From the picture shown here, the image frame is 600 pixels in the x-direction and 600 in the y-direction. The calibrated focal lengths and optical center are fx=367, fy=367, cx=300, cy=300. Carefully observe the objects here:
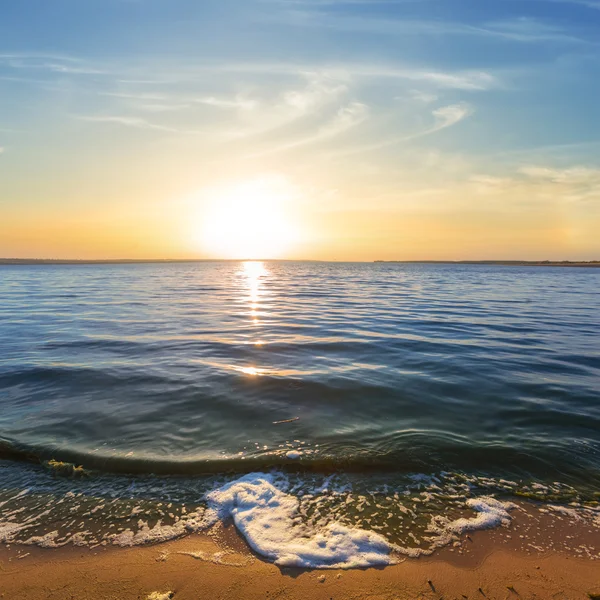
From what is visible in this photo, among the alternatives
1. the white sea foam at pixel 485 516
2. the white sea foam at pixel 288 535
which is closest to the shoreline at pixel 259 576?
the white sea foam at pixel 288 535

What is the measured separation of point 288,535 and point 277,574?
0.56 metres

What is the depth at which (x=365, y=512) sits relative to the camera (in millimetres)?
4707

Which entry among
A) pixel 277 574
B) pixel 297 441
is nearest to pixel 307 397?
pixel 297 441

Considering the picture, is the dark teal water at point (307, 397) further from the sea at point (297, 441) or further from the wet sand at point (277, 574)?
the wet sand at point (277, 574)

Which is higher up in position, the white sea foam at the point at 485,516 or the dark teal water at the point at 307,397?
the dark teal water at the point at 307,397

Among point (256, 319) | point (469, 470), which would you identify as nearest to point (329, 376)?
point (469, 470)

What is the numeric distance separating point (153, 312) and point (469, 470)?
2036 cm

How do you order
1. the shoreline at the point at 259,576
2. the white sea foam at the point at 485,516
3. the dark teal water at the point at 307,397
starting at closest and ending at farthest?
the shoreline at the point at 259,576, the white sea foam at the point at 485,516, the dark teal water at the point at 307,397

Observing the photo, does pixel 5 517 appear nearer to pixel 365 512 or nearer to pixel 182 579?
pixel 182 579

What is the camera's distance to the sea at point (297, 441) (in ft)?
14.7

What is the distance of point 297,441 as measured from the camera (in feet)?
21.4

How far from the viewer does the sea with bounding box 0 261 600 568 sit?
176 inches

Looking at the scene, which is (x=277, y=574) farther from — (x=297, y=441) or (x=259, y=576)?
(x=297, y=441)

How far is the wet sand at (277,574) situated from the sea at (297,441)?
0.19 meters
